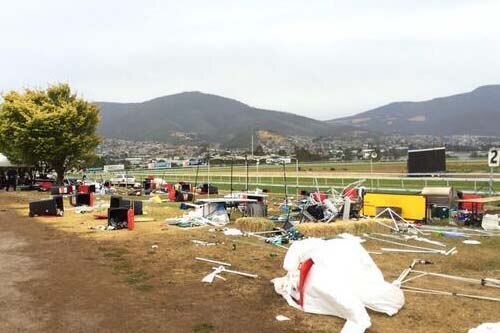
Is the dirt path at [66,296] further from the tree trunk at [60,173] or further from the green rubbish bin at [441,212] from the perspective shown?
the tree trunk at [60,173]

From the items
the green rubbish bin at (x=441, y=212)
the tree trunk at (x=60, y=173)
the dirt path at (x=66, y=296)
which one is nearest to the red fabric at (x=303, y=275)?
the dirt path at (x=66, y=296)

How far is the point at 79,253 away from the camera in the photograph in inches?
494

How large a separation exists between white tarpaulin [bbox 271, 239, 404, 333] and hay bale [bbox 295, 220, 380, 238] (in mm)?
6367

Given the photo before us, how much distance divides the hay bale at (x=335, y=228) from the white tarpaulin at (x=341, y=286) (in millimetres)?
6367

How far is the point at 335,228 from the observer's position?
589 inches

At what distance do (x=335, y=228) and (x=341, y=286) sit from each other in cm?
785

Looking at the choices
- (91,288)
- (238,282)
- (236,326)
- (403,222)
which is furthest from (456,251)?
(91,288)

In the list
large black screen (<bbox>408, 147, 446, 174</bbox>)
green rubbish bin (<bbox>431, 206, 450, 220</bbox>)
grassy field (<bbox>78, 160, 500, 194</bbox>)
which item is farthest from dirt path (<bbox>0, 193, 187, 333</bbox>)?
large black screen (<bbox>408, 147, 446, 174</bbox>)

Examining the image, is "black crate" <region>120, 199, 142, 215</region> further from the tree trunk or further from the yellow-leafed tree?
the tree trunk

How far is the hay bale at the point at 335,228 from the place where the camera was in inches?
573

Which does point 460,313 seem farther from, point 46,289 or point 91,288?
point 46,289

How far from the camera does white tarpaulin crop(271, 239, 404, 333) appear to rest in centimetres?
706

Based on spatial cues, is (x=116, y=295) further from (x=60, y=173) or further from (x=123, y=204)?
(x=60, y=173)

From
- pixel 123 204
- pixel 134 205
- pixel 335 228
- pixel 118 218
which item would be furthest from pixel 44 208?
pixel 335 228
